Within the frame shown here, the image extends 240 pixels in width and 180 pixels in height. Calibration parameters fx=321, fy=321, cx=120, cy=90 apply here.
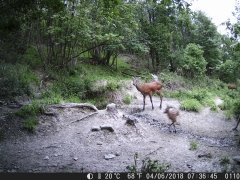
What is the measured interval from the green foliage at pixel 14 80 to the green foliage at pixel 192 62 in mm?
12569

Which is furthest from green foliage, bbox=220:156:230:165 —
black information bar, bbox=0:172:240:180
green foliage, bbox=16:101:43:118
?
green foliage, bbox=16:101:43:118

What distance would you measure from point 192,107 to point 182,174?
30.0 feet

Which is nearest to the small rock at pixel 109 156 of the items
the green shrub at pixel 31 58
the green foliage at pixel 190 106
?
the green foliage at pixel 190 106

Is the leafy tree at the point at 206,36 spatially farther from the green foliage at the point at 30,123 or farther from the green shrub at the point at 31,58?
the green foliage at the point at 30,123

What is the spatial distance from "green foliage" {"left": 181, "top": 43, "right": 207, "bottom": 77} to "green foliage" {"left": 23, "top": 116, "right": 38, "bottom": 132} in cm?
1523

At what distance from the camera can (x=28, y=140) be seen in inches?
405

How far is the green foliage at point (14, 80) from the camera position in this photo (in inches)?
546

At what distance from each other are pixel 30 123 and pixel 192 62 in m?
16.1

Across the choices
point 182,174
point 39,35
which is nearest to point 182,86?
point 39,35

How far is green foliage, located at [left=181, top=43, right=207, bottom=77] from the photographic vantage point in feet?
79.8

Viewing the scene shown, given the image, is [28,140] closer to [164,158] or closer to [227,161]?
[164,158]

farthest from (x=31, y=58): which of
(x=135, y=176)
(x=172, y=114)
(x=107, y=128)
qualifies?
(x=135, y=176)

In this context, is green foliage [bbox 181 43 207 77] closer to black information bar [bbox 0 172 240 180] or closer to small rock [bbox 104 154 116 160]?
small rock [bbox 104 154 116 160]

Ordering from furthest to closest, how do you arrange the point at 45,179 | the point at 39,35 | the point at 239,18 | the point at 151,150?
the point at 239,18
the point at 39,35
the point at 151,150
the point at 45,179
